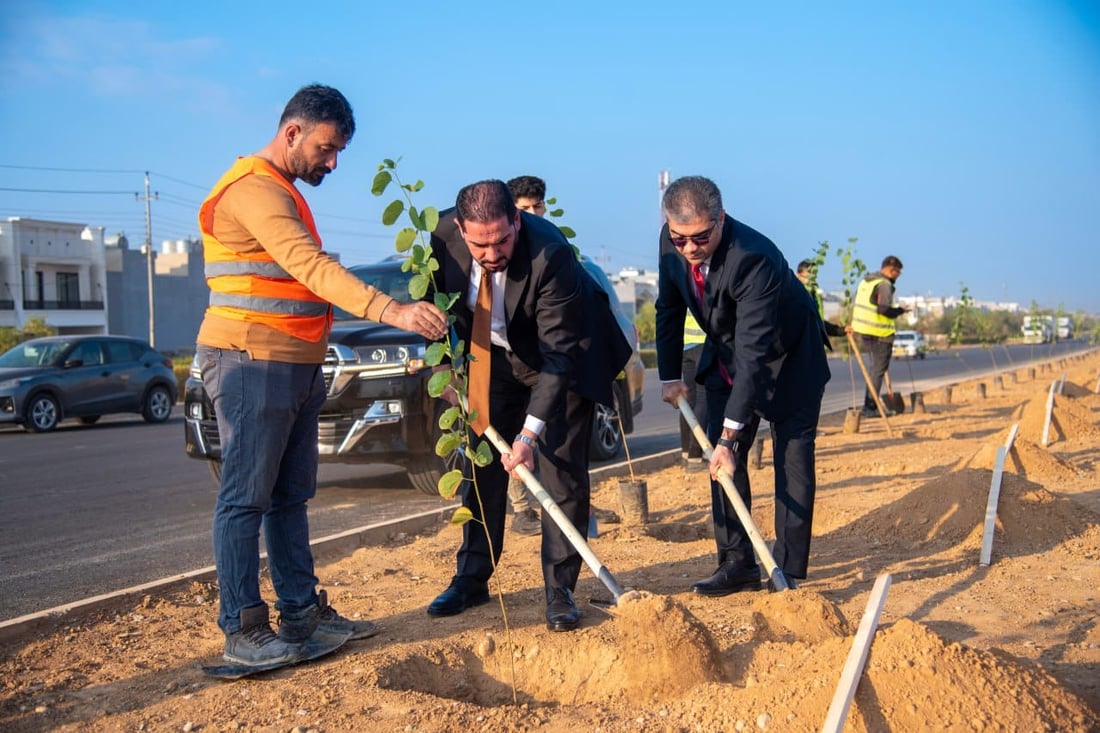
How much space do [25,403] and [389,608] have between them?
1269 centimetres

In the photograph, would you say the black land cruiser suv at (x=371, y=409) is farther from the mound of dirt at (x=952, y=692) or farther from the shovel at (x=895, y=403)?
the shovel at (x=895, y=403)

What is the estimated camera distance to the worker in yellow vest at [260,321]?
3.64 m

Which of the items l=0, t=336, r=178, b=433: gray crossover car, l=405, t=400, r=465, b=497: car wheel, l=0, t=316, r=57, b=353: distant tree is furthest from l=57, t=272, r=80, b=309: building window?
l=405, t=400, r=465, b=497: car wheel

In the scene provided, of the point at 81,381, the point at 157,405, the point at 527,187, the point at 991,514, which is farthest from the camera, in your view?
the point at 157,405

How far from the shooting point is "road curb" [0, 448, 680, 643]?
4367 millimetres

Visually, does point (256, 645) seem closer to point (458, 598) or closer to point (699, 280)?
point (458, 598)

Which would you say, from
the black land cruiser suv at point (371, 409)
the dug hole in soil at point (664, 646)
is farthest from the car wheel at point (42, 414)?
the dug hole in soil at point (664, 646)

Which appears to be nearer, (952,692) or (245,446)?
(952,692)

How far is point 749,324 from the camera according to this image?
14.7 feet

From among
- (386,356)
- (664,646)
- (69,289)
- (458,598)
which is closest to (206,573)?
(458,598)

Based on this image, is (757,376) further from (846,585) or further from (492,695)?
(492,695)

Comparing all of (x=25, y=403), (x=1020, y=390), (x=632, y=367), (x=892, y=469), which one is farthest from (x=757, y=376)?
(x=1020, y=390)

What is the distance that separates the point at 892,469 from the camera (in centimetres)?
841

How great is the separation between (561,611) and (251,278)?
1843mm
